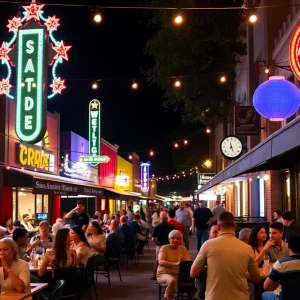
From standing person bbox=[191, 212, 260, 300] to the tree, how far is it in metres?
17.8

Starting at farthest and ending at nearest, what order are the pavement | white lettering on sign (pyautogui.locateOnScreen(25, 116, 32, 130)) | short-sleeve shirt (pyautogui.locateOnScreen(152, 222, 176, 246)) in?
1. white lettering on sign (pyautogui.locateOnScreen(25, 116, 32, 130))
2. short-sleeve shirt (pyautogui.locateOnScreen(152, 222, 176, 246))
3. the pavement

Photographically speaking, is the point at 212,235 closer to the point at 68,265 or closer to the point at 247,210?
the point at 68,265

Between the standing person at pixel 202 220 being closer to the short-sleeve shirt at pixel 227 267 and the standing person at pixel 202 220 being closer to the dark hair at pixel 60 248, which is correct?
the dark hair at pixel 60 248

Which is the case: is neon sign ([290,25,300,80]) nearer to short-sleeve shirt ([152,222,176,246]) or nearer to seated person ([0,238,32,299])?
short-sleeve shirt ([152,222,176,246])

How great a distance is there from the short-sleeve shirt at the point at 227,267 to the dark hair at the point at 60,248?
3784mm

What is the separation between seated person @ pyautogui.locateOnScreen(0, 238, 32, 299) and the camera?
594cm

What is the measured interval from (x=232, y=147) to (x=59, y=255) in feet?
47.4

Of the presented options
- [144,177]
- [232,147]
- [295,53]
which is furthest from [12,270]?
[144,177]

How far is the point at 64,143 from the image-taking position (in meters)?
28.5

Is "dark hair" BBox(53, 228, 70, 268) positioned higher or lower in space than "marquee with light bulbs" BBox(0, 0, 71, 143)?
lower

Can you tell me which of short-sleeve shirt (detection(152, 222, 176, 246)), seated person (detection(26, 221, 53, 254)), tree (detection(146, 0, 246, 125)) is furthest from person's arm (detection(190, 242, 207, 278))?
tree (detection(146, 0, 246, 125))

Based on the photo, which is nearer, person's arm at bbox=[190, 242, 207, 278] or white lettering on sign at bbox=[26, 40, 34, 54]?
person's arm at bbox=[190, 242, 207, 278]

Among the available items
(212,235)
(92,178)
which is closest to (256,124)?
(212,235)

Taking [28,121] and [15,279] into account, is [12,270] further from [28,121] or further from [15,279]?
[28,121]
